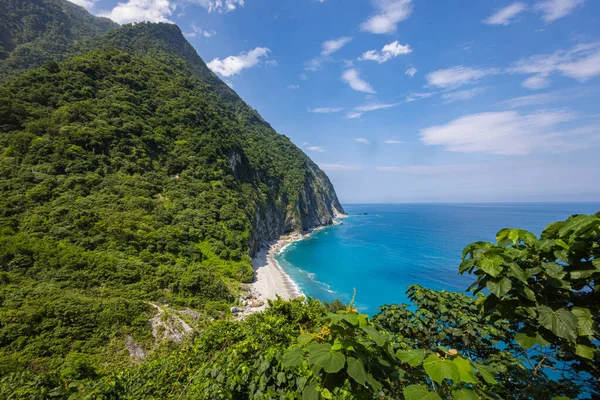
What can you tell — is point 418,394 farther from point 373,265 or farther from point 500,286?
point 373,265

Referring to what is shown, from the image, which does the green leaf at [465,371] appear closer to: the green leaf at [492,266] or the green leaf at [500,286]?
the green leaf at [500,286]

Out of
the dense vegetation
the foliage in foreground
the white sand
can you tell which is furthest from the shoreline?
the foliage in foreground

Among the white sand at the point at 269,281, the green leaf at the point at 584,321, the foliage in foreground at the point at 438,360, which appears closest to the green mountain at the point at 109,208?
the white sand at the point at 269,281

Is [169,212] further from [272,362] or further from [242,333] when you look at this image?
[272,362]

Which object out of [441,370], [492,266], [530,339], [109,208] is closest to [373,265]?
[109,208]

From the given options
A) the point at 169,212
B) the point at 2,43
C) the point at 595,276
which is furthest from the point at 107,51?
the point at 595,276
